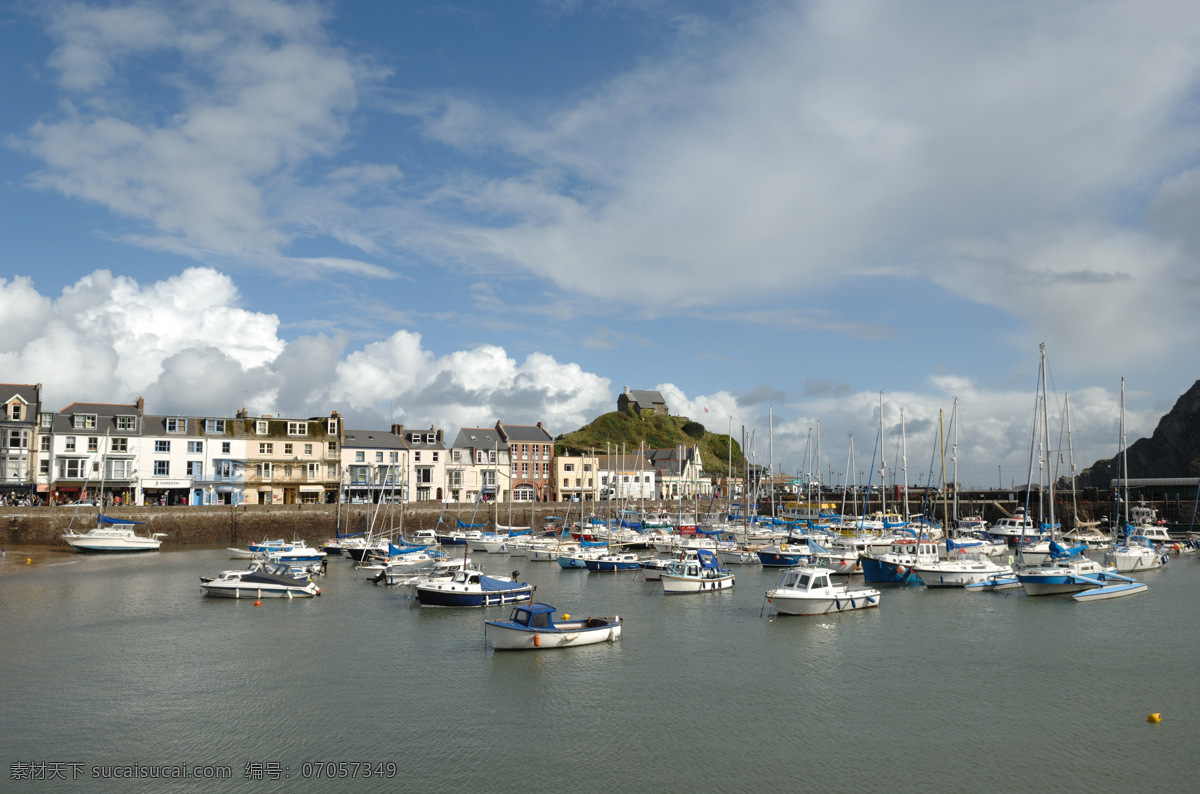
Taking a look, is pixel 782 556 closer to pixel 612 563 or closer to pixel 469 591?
pixel 612 563

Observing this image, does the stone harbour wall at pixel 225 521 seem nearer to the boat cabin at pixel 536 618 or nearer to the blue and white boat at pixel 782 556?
the blue and white boat at pixel 782 556

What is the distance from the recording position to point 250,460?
97.2m

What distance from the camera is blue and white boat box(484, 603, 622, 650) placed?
33.3 metres

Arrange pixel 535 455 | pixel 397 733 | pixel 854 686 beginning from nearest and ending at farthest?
pixel 397 733, pixel 854 686, pixel 535 455

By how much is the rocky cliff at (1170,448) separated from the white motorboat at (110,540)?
156m

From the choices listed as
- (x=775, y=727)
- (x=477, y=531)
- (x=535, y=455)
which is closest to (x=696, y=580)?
(x=775, y=727)

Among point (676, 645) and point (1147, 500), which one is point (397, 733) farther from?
point (1147, 500)

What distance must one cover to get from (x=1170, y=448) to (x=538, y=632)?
16367 cm

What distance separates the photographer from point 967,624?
39.8m

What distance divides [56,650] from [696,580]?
32.7m

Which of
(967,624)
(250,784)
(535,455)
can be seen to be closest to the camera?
(250,784)

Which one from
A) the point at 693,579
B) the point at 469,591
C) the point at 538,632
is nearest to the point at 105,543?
the point at 469,591

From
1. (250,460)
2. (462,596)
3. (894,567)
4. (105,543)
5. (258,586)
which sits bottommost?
(105,543)

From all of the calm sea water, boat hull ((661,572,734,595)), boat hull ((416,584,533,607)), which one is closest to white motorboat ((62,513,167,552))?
the calm sea water
